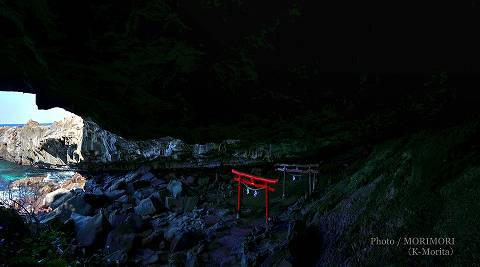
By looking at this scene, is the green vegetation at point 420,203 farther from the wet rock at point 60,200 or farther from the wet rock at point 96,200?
the wet rock at point 60,200

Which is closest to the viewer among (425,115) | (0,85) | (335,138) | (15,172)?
(425,115)

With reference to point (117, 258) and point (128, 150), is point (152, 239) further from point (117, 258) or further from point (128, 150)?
point (128, 150)

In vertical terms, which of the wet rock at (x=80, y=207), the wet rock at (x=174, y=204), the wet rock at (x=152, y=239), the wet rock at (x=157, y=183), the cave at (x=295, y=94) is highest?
the cave at (x=295, y=94)

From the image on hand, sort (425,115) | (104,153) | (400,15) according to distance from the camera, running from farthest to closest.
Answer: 1. (104,153)
2. (425,115)
3. (400,15)

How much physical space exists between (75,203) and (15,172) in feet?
170

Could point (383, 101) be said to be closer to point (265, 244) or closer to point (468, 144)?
point (468, 144)

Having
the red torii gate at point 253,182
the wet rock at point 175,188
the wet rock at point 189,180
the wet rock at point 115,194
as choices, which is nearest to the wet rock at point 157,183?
the wet rock at point 189,180

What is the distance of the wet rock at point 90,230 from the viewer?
10062mm

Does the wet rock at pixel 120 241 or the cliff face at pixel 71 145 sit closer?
the wet rock at pixel 120 241

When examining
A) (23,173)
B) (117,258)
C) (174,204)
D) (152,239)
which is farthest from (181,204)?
(23,173)

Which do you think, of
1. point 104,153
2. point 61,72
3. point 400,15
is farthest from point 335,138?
point 104,153

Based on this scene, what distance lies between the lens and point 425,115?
18.6ft

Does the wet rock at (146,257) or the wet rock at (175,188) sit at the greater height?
the wet rock at (175,188)

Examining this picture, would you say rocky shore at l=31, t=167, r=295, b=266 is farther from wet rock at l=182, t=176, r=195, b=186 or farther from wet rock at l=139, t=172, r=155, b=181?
wet rock at l=139, t=172, r=155, b=181
